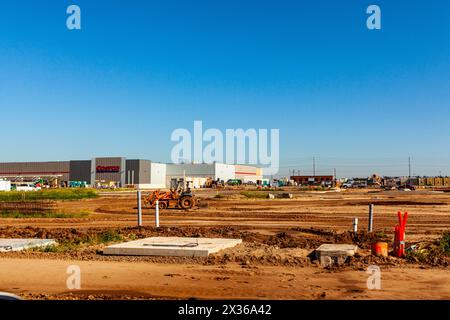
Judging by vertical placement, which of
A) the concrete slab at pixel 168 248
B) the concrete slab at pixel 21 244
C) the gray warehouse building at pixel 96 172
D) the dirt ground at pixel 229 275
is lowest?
the dirt ground at pixel 229 275

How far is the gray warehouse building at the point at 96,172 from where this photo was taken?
112562mm

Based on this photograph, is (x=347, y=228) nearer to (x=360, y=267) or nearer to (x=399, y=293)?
(x=360, y=267)

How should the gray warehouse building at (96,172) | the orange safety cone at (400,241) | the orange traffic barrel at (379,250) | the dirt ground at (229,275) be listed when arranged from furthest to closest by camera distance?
the gray warehouse building at (96,172), the orange safety cone at (400,241), the orange traffic barrel at (379,250), the dirt ground at (229,275)

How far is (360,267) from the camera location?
41.2ft

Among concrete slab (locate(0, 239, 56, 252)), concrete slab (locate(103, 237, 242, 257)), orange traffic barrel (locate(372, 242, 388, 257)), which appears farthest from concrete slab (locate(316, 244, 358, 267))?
concrete slab (locate(0, 239, 56, 252))

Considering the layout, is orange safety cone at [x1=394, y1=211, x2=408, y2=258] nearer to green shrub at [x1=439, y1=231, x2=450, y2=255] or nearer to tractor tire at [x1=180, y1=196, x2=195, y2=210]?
green shrub at [x1=439, y1=231, x2=450, y2=255]

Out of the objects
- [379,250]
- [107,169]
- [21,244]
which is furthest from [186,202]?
[107,169]

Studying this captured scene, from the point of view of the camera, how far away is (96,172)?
11425 centimetres

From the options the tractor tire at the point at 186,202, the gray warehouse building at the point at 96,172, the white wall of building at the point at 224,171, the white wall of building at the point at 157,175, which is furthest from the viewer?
the white wall of building at the point at 224,171

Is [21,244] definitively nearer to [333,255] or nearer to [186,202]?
[333,255]

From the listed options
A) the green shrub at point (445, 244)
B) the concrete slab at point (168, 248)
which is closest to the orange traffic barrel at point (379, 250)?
the green shrub at point (445, 244)

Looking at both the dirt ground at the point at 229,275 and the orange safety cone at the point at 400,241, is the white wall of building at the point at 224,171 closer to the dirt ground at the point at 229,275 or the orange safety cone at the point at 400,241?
the dirt ground at the point at 229,275
